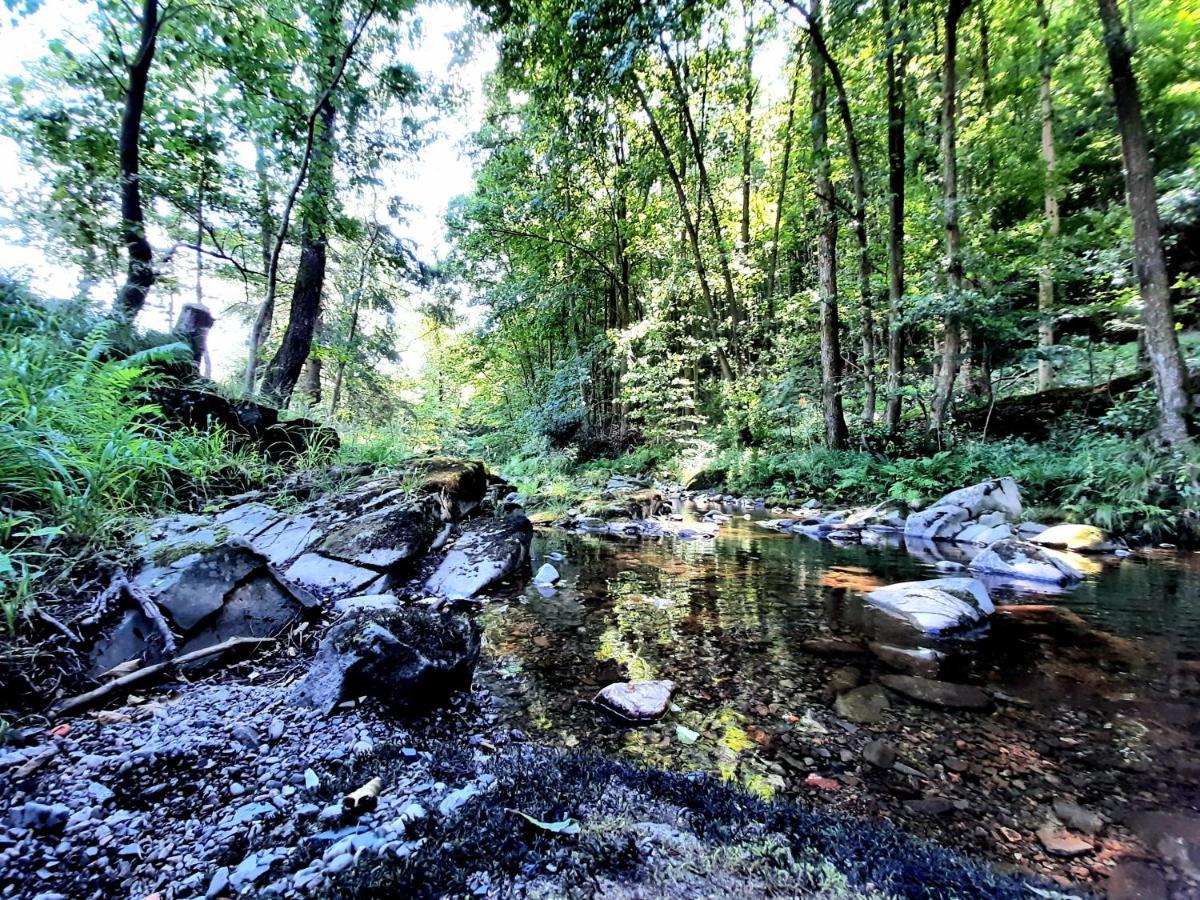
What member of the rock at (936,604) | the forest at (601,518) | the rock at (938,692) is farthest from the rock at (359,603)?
the rock at (936,604)

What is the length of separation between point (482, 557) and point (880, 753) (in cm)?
366

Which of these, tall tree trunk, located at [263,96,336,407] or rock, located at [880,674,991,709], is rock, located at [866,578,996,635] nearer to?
rock, located at [880,674,991,709]

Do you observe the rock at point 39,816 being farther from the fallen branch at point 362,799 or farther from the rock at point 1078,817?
the rock at point 1078,817

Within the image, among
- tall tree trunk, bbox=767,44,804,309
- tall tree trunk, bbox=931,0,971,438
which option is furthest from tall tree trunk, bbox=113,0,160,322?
tall tree trunk, bbox=767,44,804,309

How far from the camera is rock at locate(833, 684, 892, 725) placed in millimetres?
2449

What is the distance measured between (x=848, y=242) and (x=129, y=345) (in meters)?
18.4

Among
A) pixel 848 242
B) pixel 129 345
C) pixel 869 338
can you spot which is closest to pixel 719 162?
pixel 848 242

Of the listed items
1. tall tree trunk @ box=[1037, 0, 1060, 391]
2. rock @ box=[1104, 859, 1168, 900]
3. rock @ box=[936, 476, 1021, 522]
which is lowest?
rock @ box=[1104, 859, 1168, 900]

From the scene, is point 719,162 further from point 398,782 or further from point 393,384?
point 398,782

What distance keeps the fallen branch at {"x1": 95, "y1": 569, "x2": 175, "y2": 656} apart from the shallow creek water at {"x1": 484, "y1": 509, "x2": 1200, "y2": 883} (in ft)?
5.17

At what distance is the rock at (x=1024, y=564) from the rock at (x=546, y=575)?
15.8 feet

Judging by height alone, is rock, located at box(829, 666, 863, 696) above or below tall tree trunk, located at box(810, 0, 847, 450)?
below

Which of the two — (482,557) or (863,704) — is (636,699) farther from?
(482,557)

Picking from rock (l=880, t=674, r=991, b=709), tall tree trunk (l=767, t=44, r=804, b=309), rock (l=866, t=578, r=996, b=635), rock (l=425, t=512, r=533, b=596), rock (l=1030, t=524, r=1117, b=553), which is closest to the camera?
rock (l=880, t=674, r=991, b=709)
